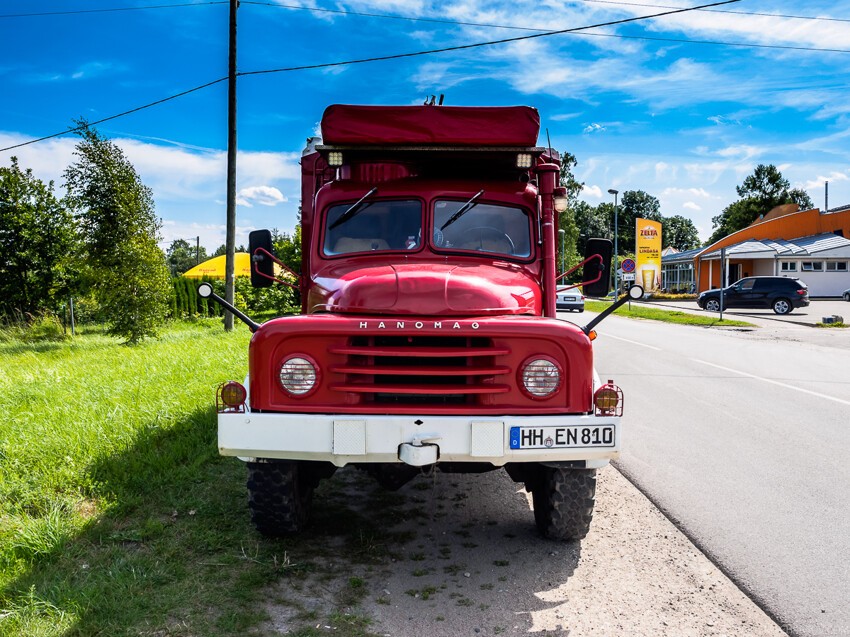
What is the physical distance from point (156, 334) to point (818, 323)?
20.3 m

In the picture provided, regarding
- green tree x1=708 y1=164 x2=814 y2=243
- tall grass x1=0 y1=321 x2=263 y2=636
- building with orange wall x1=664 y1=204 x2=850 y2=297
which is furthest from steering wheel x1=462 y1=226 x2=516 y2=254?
green tree x1=708 y1=164 x2=814 y2=243

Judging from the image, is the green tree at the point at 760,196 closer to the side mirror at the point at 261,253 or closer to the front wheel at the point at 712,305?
the front wheel at the point at 712,305

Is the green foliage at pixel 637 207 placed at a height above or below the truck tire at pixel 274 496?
above

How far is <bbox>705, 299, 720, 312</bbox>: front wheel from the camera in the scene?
33019 mm

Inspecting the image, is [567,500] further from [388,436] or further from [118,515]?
[118,515]

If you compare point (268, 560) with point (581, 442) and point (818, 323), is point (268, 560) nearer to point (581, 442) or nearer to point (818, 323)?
point (581, 442)

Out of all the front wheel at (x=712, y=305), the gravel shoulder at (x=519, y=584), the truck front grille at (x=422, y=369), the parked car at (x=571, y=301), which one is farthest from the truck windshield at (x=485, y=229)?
the front wheel at (x=712, y=305)

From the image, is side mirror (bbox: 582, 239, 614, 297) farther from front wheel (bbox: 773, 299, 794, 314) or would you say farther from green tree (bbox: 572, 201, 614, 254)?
green tree (bbox: 572, 201, 614, 254)

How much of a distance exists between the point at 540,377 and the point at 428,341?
63cm

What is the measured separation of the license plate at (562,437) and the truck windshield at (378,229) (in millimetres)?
1843

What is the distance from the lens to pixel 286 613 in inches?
131

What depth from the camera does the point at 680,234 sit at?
10781cm

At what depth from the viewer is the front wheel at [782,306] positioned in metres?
29.0

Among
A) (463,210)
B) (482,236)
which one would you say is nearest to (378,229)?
(463,210)
